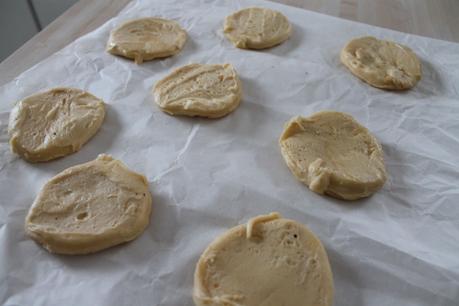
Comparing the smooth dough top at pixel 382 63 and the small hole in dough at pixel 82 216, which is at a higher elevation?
the small hole in dough at pixel 82 216

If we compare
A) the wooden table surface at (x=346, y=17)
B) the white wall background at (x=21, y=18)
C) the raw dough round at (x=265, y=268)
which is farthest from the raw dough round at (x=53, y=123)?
the white wall background at (x=21, y=18)

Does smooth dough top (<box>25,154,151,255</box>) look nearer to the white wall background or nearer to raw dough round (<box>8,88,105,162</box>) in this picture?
raw dough round (<box>8,88,105,162</box>)

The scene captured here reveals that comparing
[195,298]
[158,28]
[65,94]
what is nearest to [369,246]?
[195,298]

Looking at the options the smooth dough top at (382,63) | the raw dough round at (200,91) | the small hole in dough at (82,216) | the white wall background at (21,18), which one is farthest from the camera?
the white wall background at (21,18)

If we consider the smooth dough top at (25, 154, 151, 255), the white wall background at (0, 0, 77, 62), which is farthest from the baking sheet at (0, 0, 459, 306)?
the white wall background at (0, 0, 77, 62)

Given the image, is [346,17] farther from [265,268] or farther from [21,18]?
[21,18]

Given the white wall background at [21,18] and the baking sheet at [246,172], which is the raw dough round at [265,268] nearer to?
the baking sheet at [246,172]

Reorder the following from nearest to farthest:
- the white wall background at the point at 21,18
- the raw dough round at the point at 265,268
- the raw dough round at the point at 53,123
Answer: the raw dough round at the point at 265,268, the raw dough round at the point at 53,123, the white wall background at the point at 21,18
